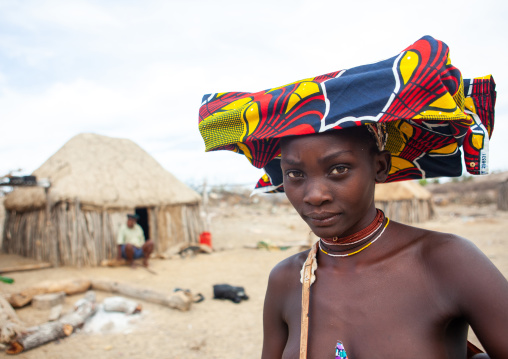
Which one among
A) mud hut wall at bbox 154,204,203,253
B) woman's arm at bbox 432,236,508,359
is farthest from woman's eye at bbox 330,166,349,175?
mud hut wall at bbox 154,204,203,253

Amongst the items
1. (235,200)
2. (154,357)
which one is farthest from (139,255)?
(235,200)

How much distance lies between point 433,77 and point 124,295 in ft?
20.1

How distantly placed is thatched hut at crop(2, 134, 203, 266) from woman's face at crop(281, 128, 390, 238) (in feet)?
28.1

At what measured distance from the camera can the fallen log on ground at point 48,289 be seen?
529 centimetres

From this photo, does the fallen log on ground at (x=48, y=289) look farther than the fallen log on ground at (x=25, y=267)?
No

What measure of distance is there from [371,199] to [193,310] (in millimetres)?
4862

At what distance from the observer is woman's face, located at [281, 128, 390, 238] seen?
103 centimetres

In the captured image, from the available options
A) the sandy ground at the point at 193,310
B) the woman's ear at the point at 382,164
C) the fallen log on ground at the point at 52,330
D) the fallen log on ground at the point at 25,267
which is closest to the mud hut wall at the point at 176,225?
the sandy ground at the point at 193,310

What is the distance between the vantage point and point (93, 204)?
879 cm

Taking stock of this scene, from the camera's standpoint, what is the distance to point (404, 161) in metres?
1.36

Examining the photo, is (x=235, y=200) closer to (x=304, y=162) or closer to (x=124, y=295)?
(x=124, y=295)

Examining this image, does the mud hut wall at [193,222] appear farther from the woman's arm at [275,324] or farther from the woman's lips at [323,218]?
the woman's lips at [323,218]

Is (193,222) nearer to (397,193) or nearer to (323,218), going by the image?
(397,193)

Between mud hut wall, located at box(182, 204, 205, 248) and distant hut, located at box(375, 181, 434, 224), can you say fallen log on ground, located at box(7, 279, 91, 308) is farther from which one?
distant hut, located at box(375, 181, 434, 224)
